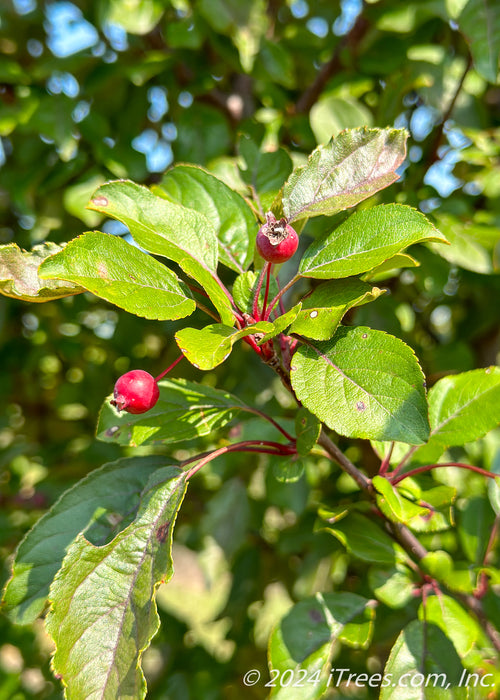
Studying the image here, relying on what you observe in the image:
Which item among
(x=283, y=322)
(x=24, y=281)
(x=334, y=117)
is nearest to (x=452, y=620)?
(x=283, y=322)

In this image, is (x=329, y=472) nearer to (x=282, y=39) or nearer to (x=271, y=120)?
(x=271, y=120)

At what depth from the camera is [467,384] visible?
3.09 feet

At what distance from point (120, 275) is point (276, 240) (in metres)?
0.19

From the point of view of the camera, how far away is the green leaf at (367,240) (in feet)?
2.23

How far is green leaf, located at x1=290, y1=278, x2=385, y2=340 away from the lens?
0.66 m

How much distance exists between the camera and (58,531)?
2.72 ft

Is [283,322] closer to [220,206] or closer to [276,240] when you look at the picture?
[276,240]

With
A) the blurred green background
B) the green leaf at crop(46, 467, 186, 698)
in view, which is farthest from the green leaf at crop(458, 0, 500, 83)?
the green leaf at crop(46, 467, 186, 698)

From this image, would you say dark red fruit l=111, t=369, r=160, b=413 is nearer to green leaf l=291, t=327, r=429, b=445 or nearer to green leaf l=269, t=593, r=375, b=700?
green leaf l=291, t=327, r=429, b=445

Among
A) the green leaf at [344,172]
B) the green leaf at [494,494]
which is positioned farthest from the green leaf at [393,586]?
the green leaf at [344,172]

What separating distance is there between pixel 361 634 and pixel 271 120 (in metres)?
1.17

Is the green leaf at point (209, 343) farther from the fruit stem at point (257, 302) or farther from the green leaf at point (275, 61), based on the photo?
the green leaf at point (275, 61)

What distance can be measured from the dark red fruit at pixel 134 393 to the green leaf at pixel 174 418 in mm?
141

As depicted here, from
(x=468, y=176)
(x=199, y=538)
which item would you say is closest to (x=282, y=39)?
(x=468, y=176)
